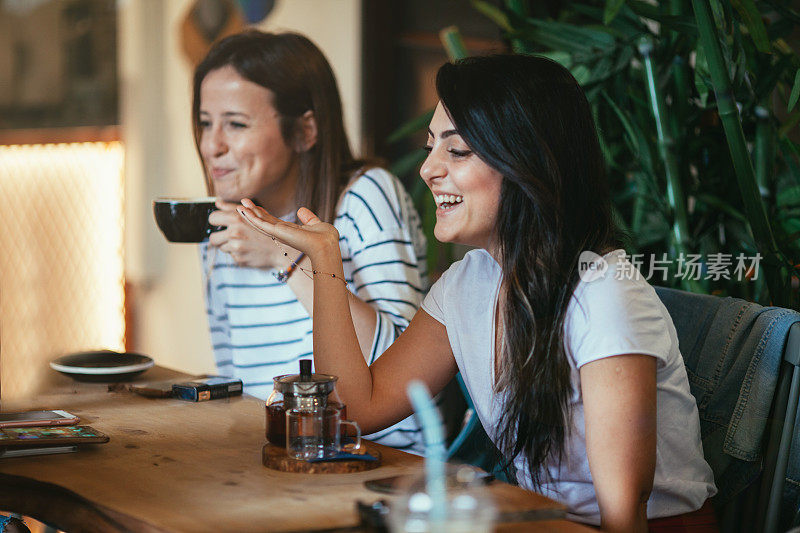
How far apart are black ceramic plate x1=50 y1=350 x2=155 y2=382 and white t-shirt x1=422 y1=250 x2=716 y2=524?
62 centimetres

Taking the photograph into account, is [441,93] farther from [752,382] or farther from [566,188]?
[752,382]

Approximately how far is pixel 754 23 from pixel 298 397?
1136 millimetres

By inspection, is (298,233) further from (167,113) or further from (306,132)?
(167,113)

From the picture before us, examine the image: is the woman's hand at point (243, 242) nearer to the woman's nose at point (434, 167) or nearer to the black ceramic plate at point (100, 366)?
the black ceramic plate at point (100, 366)

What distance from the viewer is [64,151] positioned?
332 centimetres

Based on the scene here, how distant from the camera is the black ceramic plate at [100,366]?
5.27 ft

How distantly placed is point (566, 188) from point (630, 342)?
0.87ft

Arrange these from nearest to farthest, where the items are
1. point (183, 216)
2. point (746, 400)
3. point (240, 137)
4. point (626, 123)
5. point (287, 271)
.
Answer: point (746, 400) → point (183, 216) → point (287, 271) → point (240, 137) → point (626, 123)

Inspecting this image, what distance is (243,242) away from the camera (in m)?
1.68

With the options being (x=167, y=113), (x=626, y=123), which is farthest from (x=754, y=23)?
(x=167, y=113)

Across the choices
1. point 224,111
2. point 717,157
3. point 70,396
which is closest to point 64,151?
point 224,111

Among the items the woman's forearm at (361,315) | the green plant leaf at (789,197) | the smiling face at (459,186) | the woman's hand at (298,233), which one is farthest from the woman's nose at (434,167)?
the green plant leaf at (789,197)

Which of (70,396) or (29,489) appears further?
(70,396)

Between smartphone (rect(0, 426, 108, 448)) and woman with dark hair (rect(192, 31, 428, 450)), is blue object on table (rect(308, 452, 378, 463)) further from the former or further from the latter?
woman with dark hair (rect(192, 31, 428, 450))
